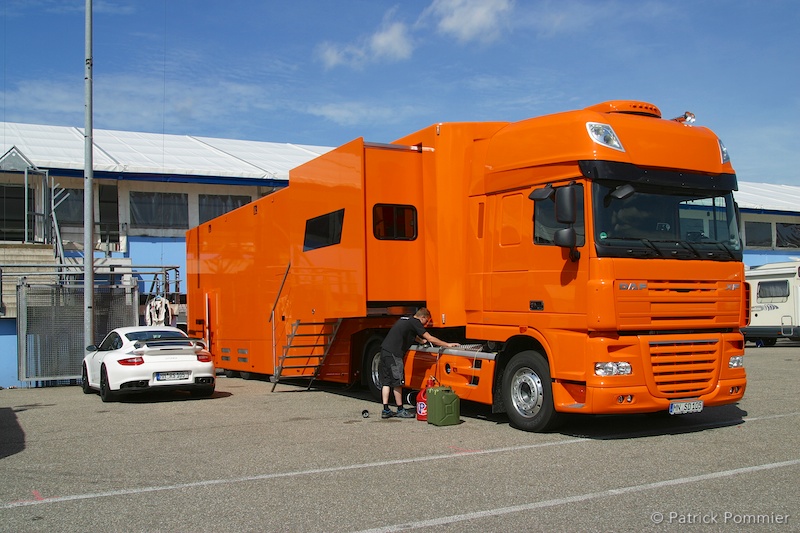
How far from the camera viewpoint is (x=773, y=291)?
91.5ft

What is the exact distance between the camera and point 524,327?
33.1 feet

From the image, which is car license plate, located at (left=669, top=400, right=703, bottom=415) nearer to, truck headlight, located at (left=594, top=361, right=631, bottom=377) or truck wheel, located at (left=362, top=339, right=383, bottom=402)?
truck headlight, located at (left=594, top=361, right=631, bottom=377)

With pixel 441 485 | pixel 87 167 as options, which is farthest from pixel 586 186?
pixel 87 167

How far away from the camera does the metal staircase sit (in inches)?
573

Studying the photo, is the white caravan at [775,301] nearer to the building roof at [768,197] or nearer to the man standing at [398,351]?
the building roof at [768,197]

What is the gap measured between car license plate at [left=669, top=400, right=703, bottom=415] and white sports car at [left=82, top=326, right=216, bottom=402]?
850 cm

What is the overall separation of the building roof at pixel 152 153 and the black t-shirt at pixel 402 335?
18.5 m

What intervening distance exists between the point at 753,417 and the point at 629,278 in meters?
3.43

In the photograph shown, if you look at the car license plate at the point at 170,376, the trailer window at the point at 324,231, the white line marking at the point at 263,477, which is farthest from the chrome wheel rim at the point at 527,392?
the car license plate at the point at 170,376

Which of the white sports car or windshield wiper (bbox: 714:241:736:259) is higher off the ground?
windshield wiper (bbox: 714:241:736:259)

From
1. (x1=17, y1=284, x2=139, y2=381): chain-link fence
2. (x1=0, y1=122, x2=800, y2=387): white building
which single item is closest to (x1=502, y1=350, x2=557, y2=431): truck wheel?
(x1=17, y1=284, x2=139, y2=381): chain-link fence

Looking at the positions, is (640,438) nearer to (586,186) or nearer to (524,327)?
(524,327)

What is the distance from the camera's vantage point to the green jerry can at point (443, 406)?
10.7m

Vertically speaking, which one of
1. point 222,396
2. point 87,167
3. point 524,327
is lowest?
point 222,396
